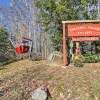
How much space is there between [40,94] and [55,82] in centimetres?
115

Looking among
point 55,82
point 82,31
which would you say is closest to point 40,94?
point 55,82

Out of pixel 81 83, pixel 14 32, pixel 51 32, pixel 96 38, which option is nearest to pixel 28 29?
pixel 14 32

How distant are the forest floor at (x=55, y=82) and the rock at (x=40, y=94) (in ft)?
0.56

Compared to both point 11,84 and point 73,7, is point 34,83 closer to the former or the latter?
point 11,84

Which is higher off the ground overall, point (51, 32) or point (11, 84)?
point (51, 32)

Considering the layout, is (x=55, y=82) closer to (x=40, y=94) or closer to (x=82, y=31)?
(x=40, y=94)

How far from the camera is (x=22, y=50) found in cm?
1518

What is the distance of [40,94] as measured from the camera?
9172 mm

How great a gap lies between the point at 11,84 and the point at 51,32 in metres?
6.49

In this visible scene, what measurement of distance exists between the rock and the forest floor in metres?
0.17

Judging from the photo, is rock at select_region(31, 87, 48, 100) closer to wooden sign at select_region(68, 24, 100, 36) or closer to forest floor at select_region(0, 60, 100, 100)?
forest floor at select_region(0, 60, 100, 100)

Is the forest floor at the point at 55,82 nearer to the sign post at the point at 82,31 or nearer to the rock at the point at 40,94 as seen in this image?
the rock at the point at 40,94

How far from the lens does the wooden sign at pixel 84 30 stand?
13.1 metres

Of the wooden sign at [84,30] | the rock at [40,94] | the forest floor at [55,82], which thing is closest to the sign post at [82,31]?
the wooden sign at [84,30]
